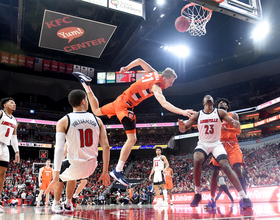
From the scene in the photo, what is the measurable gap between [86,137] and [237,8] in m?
6.91

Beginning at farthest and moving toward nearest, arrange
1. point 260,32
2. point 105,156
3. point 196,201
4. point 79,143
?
point 260,32
point 196,201
point 105,156
point 79,143

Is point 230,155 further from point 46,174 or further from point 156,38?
point 156,38

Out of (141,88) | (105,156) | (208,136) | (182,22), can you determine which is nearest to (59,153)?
(105,156)

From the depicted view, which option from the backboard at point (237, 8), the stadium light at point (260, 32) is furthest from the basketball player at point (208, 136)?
the stadium light at point (260, 32)

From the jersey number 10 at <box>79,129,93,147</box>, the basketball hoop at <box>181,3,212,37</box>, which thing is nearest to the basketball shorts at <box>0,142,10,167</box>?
the jersey number 10 at <box>79,129,93,147</box>

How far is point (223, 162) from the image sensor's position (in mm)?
4316

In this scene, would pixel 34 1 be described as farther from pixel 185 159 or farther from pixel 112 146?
pixel 185 159

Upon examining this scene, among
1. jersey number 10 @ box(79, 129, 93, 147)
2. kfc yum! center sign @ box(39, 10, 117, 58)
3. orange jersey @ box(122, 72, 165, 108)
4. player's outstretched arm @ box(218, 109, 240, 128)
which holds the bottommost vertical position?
jersey number 10 @ box(79, 129, 93, 147)

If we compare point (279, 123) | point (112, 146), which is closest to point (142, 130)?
point (112, 146)

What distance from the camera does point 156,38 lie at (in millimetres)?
26062

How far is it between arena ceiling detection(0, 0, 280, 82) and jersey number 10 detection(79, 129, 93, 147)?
15.6 m

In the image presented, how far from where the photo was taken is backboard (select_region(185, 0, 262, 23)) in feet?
22.9

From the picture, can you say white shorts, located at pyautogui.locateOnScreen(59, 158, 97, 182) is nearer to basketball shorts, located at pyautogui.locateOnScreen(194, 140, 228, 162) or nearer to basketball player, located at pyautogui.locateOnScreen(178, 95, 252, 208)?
basketball player, located at pyautogui.locateOnScreen(178, 95, 252, 208)

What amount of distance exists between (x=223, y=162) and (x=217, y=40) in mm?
26689
